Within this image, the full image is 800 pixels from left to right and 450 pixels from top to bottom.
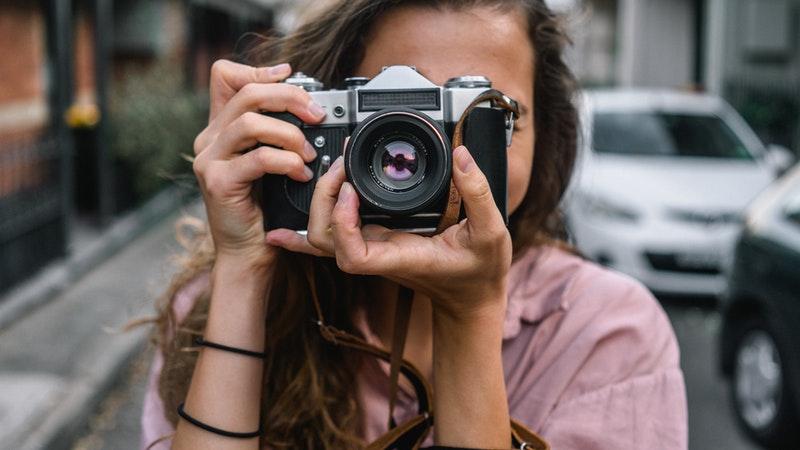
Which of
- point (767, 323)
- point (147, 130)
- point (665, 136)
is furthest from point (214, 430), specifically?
point (147, 130)

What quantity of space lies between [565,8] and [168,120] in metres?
8.43

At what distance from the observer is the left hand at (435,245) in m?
1.27

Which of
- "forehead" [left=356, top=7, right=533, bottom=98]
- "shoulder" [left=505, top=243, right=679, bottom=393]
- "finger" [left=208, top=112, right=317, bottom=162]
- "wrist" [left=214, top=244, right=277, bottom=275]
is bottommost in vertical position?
"shoulder" [left=505, top=243, right=679, bottom=393]

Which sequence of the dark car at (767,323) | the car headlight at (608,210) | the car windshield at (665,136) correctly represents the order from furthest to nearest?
the car windshield at (665,136)
the car headlight at (608,210)
the dark car at (767,323)

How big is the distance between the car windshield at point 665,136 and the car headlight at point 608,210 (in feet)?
2.55

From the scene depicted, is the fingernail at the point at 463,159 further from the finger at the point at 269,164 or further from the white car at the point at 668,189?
the white car at the point at 668,189

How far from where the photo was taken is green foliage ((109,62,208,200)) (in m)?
9.66

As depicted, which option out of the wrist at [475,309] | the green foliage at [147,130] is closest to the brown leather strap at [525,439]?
the wrist at [475,309]

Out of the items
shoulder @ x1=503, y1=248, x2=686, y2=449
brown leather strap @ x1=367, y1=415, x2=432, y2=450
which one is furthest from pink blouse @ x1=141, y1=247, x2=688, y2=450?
brown leather strap @ x1=367, y1=415, x2=432, y2=450

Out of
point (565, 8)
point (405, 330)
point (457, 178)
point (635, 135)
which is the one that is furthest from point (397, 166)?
point (635, 135)

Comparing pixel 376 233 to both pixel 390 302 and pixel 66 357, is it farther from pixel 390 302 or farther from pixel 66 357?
pixel 66 357

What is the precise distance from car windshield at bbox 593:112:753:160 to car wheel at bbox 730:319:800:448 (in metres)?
3.15

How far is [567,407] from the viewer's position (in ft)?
5.03

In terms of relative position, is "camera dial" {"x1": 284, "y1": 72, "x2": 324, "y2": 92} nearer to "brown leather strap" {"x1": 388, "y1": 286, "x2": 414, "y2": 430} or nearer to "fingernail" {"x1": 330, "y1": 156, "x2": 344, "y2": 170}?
"fingernail" {"x1": 330, "y1": 156, "x2": 344, "y2": 170}
